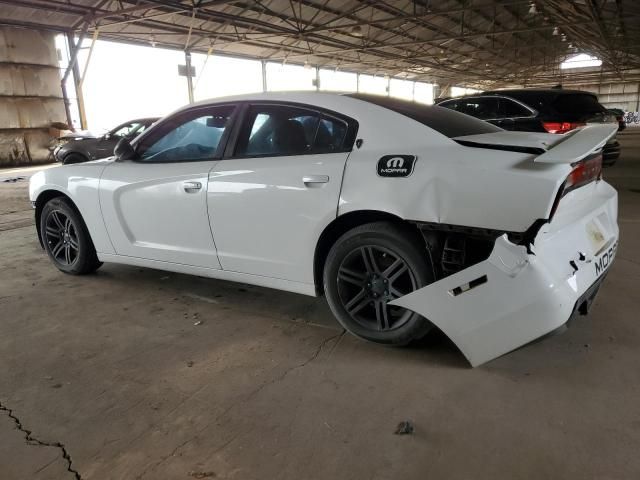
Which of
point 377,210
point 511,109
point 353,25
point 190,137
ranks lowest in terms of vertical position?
point 377,210

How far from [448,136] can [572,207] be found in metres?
0.71

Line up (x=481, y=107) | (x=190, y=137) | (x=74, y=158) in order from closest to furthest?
(x=190, y=137)
(x=481, y=107)
(x=74, y=158)

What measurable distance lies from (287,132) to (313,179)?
43 cm

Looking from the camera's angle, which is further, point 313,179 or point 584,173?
point 313,179

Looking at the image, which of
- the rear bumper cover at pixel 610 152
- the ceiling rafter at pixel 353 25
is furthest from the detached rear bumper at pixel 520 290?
the ceiling rafter at pixel 353 25

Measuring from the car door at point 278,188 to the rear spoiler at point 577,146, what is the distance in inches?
Answer: 40.0

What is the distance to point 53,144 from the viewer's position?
1616 cm

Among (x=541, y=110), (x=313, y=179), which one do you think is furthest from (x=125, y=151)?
(x=541, y=110)

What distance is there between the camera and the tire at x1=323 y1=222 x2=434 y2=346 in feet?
8.14

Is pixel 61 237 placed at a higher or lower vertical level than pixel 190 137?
lower

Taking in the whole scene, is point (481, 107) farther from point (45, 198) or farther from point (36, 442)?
point (36, 442)

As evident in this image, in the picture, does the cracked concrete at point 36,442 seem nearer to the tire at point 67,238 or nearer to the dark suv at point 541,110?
the tire at point 67,238

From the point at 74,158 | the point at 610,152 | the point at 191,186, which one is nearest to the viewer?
the point at 191,186

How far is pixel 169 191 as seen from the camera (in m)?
3.22
